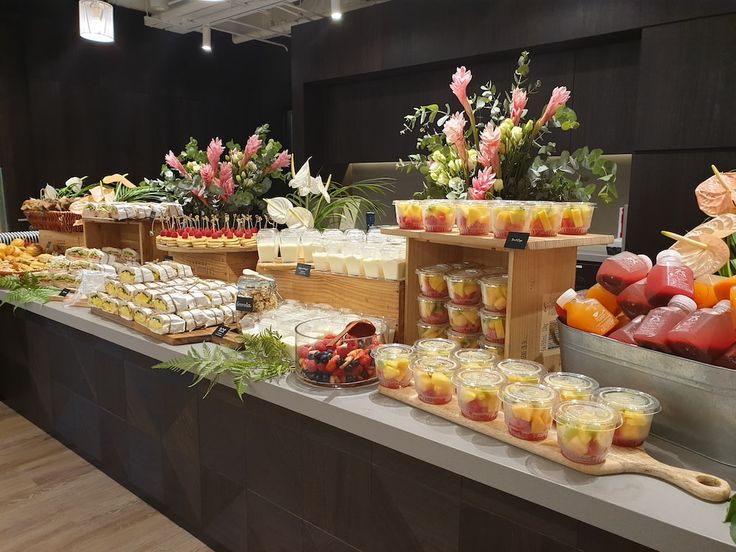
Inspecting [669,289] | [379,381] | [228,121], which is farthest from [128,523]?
[228,121]

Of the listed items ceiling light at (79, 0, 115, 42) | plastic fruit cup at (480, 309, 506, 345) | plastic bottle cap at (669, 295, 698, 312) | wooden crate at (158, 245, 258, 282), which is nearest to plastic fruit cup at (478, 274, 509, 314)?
plastic fruit cup at (480, 309, 506, 345)

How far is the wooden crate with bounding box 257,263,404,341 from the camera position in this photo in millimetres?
2064

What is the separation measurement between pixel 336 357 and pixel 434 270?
0.44 meters

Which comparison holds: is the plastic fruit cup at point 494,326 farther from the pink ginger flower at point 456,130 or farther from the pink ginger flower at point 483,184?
the pink ginger flower at point 456,130

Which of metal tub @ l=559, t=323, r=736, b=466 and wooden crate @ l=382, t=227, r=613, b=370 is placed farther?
wooden crate @ l=382, t=227, r=613, b=370

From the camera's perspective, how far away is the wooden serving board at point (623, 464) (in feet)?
3.72

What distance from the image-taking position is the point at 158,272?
8.83ft

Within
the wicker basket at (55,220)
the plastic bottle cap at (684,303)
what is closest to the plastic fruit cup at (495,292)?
the plastic bottle cap at (684,303)

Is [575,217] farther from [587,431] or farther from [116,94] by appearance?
[116,94]

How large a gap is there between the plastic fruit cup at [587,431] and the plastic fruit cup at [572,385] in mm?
92

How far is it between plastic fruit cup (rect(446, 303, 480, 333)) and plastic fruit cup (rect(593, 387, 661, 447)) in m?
0.56

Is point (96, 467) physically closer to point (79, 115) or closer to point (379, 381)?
point (379, 381)

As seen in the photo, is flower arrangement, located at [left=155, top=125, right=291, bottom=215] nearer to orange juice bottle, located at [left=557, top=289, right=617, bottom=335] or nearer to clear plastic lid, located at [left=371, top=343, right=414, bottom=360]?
clear plastic lid, located at [left=371, top=343, right=414, bottom=360]

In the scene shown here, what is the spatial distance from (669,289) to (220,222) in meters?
2.40
